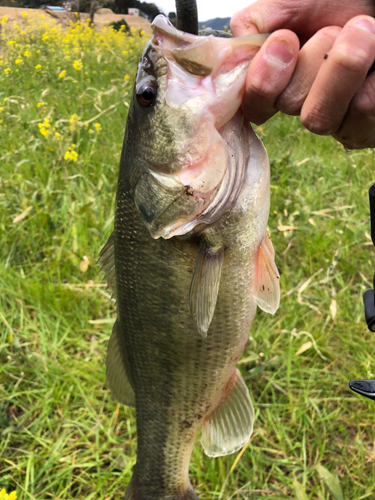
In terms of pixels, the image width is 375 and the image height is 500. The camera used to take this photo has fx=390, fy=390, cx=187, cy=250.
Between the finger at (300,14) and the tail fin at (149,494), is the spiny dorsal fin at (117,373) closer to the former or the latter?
the tail fin at (149,494)

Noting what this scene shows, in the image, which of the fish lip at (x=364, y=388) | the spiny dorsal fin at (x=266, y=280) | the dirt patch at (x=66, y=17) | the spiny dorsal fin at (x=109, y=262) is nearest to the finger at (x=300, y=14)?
the spiny dorsal fin at (x=266, y=280)

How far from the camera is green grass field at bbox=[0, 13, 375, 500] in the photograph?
6.59 feet

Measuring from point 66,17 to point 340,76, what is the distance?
690 centimetres

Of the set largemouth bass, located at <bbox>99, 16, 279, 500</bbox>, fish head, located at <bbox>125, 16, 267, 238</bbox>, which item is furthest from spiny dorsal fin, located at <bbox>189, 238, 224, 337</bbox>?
fish head, located at <bbox>125, 16, 267, 238</bbox>

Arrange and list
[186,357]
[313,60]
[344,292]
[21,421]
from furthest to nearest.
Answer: [344,292] → [21,421] → [186,357] → [313,60]

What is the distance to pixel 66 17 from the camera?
6.43m

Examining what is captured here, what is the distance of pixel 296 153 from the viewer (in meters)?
4.50

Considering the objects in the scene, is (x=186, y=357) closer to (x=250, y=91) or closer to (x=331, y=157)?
(x=250, y=91)

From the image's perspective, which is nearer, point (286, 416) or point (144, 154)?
point (144, 154)

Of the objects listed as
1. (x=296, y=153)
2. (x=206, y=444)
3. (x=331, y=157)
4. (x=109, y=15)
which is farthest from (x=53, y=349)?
(x=109, y=15)

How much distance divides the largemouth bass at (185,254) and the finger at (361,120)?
25 cm

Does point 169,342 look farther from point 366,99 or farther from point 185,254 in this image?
point 366,99

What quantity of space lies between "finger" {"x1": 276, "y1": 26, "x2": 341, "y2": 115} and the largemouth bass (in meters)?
0.12

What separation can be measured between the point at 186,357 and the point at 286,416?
3.93 feet
